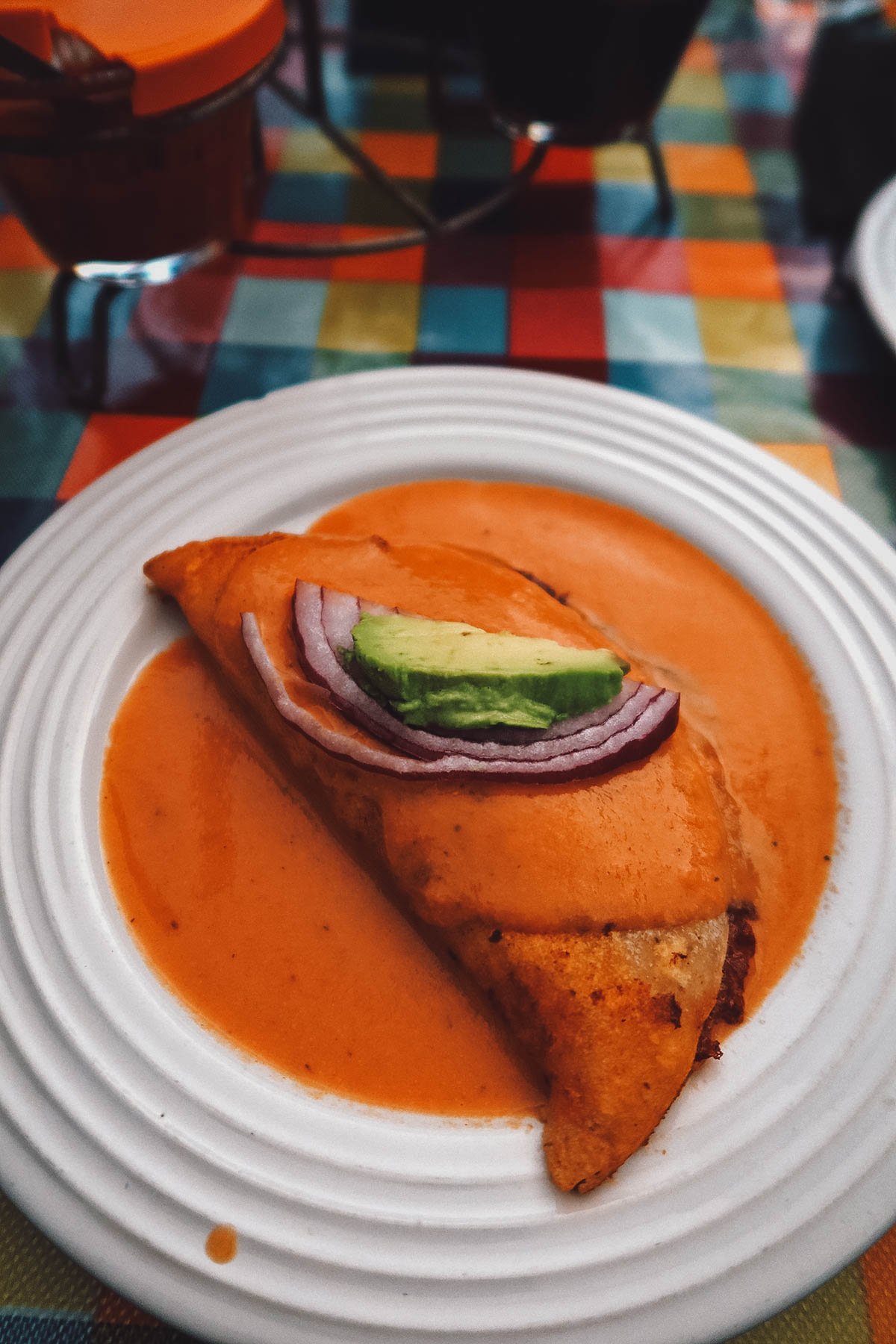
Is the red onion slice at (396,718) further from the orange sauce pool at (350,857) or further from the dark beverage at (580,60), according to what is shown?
the dark beverage at (580,60)

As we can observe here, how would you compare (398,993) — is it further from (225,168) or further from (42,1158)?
(225,168)

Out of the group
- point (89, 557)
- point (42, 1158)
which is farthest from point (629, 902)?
point (89, 557)

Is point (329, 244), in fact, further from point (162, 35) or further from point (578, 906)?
point (578, 906)

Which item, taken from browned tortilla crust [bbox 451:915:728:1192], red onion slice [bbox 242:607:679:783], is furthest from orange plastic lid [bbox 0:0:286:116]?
browned tortilla crust [bbox 451:915:728:1192]

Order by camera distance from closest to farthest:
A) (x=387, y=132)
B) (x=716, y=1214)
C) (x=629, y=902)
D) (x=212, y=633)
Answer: (x=716, y=1214) → (x=629, y=902) → (x=212, y=633) → (x=387, y=132)

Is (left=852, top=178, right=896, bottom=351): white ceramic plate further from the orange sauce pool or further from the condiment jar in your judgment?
the condiment jar

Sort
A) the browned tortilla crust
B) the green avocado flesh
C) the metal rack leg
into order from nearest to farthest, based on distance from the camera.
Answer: the browned tortilla crust < the green avocado flesh < the metal rack leg

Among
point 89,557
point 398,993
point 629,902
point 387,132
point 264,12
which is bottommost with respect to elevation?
point 398,993
